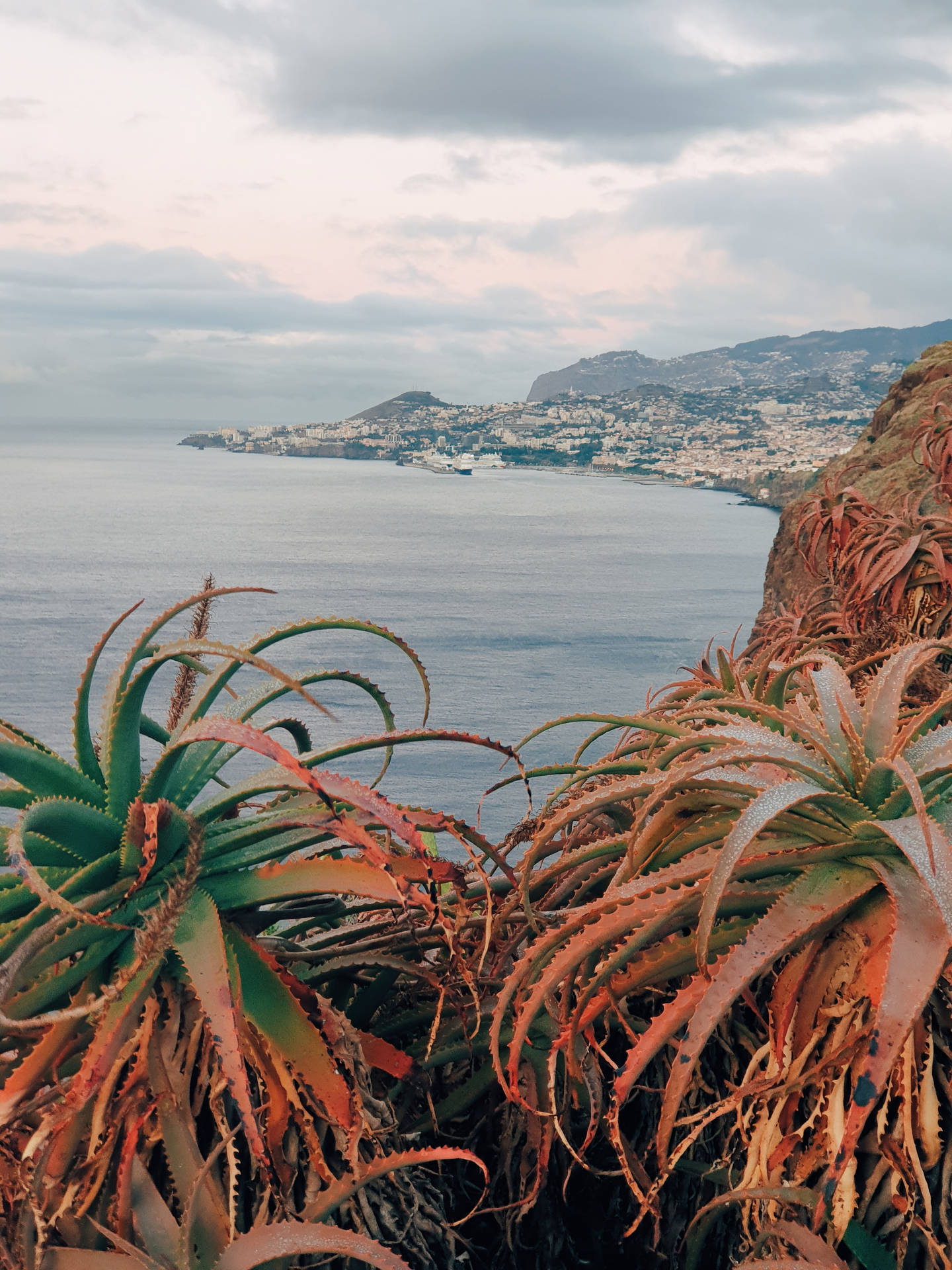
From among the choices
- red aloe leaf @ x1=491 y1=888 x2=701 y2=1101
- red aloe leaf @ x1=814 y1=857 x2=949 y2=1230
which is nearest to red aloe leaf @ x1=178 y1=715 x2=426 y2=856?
red aloe leaf @ x1=491 y1=888 x2=701 y2=1101

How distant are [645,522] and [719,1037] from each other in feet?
322

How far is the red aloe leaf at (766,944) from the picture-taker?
1.68 meters

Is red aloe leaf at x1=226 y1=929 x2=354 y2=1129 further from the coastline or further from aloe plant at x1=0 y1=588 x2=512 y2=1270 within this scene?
the coastline

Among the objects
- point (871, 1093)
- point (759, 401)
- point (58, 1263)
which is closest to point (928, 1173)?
point (871, 1093)

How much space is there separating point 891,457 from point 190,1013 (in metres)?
11.4

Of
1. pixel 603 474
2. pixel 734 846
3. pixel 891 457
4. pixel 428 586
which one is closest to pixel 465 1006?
pixel 734 846

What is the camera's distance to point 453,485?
133125mm

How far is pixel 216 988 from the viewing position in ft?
6.14

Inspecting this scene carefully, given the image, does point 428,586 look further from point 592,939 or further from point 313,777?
point 313,777

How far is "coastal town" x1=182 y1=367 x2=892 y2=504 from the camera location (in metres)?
123

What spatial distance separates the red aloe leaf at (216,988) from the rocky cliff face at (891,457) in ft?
17.2

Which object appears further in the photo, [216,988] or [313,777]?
[216,988]

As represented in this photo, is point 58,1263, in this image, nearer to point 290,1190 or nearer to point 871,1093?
point 290,1190

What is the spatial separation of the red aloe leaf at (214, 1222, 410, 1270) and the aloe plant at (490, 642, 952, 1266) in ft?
1.15
